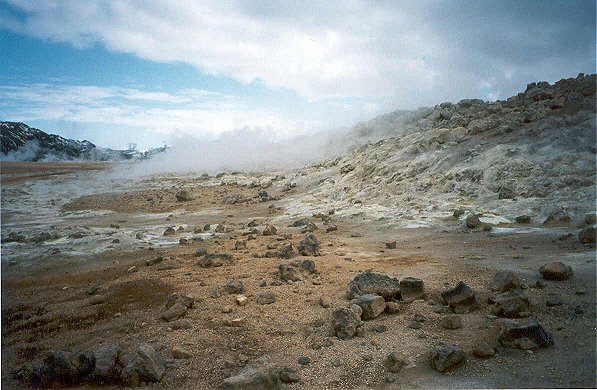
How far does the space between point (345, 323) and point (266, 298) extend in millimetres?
1631

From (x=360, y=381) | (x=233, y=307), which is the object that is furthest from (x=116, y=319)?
(x=360, y=381)

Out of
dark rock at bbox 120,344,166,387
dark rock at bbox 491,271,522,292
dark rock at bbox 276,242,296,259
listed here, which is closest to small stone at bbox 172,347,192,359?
dark rock at bbox 120,344,166,387

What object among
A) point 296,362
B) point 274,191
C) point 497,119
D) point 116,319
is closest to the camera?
point 296,362

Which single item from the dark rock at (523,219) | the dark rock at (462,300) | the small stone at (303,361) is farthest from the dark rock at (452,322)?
the dark rock at (523,219)

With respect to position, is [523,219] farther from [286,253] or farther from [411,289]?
[286,253]

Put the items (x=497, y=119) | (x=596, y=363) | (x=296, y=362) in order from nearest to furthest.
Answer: (x=596, y=363) → (x=296, y=362) → (x=497, y=119)

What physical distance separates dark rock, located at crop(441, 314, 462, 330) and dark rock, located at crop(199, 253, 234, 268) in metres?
4.60

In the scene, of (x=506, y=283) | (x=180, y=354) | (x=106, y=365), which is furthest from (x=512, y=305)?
(x=106, y=365)

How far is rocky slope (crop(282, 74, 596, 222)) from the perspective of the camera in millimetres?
10828

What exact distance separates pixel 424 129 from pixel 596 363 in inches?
773

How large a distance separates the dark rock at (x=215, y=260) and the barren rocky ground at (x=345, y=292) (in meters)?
0.04

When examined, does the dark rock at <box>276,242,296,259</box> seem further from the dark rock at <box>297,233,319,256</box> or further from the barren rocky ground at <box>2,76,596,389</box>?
the dark rock at <box>297,233,319,256</box>

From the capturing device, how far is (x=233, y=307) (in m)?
5.70

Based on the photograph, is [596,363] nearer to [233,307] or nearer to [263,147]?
[233,307]
